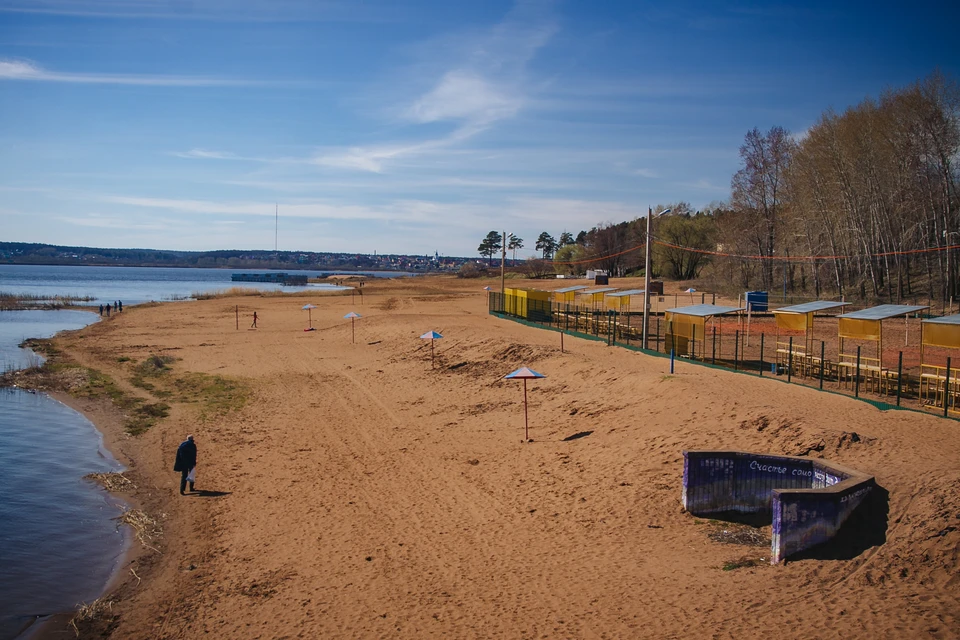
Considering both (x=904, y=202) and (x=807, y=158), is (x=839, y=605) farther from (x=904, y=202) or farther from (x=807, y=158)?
(x=807, y=158)

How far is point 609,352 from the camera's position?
28.2m

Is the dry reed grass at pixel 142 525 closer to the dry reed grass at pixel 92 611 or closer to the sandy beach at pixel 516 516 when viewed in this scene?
the sandy beach at pixel 516 516

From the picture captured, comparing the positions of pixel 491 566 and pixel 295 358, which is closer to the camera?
pixel 491 566

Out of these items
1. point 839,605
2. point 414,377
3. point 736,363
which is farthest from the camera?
point 414,377

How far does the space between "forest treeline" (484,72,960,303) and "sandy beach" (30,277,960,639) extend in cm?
2931

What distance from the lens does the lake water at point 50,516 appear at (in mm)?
12320

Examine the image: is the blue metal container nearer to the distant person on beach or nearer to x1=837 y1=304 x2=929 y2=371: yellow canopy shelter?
x1=837 y1=304 x2=929 y2=371: yellow canopy shelter

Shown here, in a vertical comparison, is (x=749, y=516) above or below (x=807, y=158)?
below

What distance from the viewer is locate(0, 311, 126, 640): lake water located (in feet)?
40.4

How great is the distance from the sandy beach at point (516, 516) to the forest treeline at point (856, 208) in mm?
29310

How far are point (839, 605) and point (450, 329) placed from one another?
30508mm

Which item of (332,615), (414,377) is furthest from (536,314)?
(332,615)

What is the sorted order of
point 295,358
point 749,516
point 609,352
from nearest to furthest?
point 749,516
point 609,352
point 295,358

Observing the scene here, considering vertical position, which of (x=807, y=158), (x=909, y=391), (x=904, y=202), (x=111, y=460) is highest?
(x=807, y=158)
